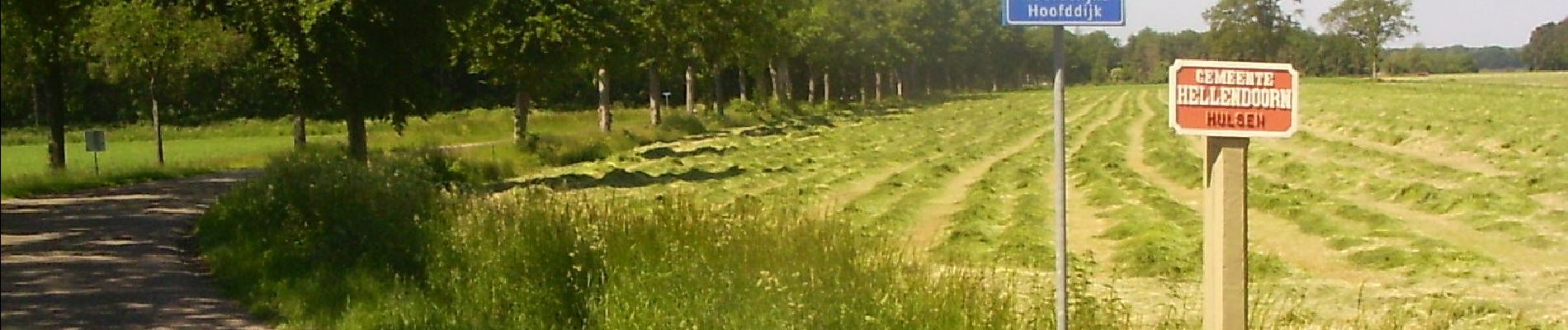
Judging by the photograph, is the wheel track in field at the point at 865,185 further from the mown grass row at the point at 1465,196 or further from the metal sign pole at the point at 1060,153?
the metal sign pole at the point at 1060,153

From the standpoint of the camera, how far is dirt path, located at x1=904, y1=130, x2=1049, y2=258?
661 inches

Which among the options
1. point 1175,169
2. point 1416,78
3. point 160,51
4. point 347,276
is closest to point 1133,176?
point 1175,169

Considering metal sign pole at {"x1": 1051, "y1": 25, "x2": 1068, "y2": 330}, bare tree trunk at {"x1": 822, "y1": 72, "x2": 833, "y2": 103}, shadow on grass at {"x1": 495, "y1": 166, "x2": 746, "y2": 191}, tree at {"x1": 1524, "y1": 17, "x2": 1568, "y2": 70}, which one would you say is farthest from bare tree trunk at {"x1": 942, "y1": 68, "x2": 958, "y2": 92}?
metal sign pole at {"x1": 1051, "y1": 25, "x2": 1068, "y2": 330}

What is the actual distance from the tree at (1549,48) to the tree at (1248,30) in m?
2.74

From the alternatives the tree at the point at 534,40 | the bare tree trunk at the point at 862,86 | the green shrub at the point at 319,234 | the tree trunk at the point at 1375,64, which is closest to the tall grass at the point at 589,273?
the green shrub at the point at 319,234

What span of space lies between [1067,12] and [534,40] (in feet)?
92.9

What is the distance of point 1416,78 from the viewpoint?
23.1 metres

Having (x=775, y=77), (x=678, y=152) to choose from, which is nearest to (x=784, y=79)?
(x=775, y=77)

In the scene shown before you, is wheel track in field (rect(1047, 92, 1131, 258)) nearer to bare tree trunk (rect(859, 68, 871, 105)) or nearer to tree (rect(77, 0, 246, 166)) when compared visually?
tree (rect(77, 0, 246, 166))

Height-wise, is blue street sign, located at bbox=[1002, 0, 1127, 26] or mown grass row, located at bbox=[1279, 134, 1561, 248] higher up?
blue street sign, located at bbox=[1002, 0, 1127, 26]

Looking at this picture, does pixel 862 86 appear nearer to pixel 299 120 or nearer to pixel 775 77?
pixel 775 77

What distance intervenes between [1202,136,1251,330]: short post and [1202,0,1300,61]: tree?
4.52 meters

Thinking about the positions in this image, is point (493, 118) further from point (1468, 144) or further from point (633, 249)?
point (633, 249)

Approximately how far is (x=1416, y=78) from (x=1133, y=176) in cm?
544
